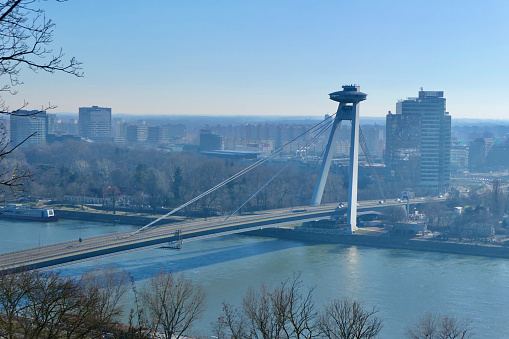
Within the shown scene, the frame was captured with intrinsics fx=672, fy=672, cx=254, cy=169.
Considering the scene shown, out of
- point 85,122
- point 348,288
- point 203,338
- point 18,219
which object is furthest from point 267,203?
point 85,122

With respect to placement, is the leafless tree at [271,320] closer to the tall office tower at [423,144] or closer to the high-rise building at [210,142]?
the tall office tower at [423,144]

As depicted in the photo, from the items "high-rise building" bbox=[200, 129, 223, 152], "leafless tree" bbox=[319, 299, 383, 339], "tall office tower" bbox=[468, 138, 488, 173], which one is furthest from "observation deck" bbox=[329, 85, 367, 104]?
"high-rise building" bbox=[200, 129, 223, 152]

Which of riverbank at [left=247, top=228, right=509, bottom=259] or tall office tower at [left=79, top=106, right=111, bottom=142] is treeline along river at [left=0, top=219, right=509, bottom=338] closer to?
A: riverbank at [left=247, top=228, right=509, bottom=259]

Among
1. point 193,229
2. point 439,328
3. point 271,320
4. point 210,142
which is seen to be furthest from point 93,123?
point 271,320

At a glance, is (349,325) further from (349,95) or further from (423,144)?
(423,144)

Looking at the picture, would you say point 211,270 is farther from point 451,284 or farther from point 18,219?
point 18,219

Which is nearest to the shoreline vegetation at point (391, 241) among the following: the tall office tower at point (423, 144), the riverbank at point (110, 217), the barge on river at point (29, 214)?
the riverbank at point (110, 217)
